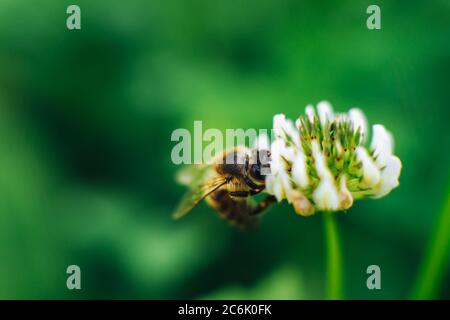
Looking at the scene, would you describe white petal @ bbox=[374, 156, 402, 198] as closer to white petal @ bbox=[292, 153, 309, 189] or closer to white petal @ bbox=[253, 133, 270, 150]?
white petal @ bbox=[292, 153, 309, 189]

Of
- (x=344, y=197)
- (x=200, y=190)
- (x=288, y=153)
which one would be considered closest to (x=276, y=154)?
(x=288, y=153)

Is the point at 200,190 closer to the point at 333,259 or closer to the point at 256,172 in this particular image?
the point at 256,172

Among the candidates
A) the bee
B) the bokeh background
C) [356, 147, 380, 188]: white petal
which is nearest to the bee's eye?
the bee

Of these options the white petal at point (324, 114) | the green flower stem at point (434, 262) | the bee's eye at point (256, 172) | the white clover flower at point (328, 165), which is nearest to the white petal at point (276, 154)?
the white clover flower at point (328, 165)

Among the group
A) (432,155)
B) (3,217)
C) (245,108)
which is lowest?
(3,217)

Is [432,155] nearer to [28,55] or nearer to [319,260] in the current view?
A: [319,260]

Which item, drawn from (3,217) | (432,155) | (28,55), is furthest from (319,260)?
(28,55)
